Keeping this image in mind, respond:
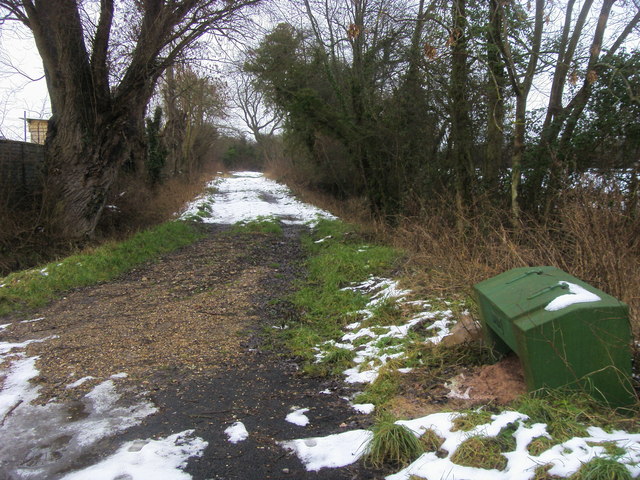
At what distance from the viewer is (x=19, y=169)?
34.2ft

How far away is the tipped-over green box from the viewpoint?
3.14 metres

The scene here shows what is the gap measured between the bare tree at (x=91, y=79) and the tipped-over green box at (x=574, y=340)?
382 inches

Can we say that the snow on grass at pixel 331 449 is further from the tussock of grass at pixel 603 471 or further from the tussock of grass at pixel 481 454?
the tussock of grass at pixel 603 471

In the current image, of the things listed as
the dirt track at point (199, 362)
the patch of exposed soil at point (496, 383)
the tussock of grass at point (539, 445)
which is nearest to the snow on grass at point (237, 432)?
the dirt track at point (199, 362)

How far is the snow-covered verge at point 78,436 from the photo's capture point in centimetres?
315

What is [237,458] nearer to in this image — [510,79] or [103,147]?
[510,79]

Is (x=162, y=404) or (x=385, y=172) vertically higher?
(x=385, y=172)

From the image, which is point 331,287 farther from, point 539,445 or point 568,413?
point 539,445

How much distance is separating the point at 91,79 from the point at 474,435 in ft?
34.1

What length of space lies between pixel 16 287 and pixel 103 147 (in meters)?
4.20

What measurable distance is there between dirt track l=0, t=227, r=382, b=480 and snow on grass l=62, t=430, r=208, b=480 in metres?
0.09

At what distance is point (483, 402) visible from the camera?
12.1ft

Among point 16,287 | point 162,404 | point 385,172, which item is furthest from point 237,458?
point 385,172

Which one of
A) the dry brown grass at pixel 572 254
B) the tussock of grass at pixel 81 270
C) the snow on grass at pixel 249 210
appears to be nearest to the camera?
the dry brown grass at pixel 572 254
